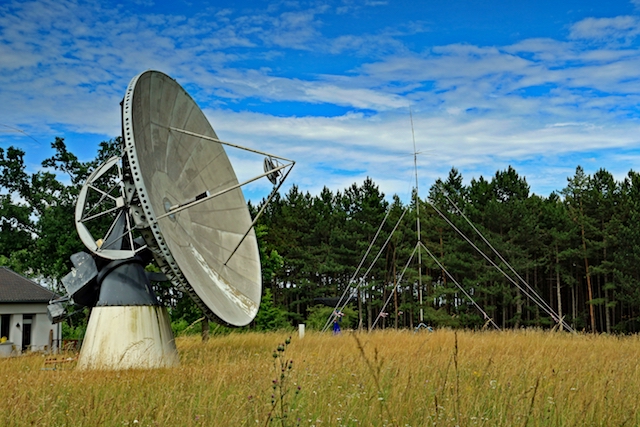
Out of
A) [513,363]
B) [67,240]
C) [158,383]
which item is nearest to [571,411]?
[513,363]

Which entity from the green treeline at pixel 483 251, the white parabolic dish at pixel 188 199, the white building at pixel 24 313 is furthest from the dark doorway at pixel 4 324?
the white parabolic dish at pixel 188 199

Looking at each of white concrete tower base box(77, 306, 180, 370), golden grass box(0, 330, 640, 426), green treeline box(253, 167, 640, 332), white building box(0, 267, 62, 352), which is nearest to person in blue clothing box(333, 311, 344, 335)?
white concrete tower base box(77, 306, 180, 370)

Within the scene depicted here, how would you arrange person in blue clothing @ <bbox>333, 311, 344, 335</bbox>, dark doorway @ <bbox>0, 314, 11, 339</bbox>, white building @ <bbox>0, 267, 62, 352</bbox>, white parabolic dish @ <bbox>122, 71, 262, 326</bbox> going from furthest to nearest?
dark doorway @ <bbox>0, 314, 11, 339</bbox>
white building @ <bbox>0, 267, 62, 352</bbox>
person in blue clothing @ <bbox>333, 311, 344, 335</bbox>
white parabolic dish @ <bbox>122, 71, 262, 326</bbox>

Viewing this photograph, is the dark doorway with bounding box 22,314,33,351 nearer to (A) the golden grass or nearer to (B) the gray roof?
(B) the gray roof

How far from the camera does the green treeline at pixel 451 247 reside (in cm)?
3744

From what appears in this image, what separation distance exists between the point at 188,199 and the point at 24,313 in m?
21.7

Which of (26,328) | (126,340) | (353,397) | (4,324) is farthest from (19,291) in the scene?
(353,397)

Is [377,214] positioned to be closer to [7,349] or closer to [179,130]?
[7,349]

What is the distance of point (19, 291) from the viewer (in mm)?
30656

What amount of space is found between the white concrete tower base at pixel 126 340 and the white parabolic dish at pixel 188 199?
1.37m

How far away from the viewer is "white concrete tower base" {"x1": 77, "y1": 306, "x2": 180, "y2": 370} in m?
11.0

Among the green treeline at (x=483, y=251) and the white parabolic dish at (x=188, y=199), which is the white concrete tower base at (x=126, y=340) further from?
the green treeline at (x=483, y=251)

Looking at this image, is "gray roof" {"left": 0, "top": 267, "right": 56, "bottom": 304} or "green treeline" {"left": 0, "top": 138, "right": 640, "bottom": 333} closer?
"gray roof" {"left": 0, "top": 267, "right": 56, "bottom": 304}

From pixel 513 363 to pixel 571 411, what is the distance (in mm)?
3377
